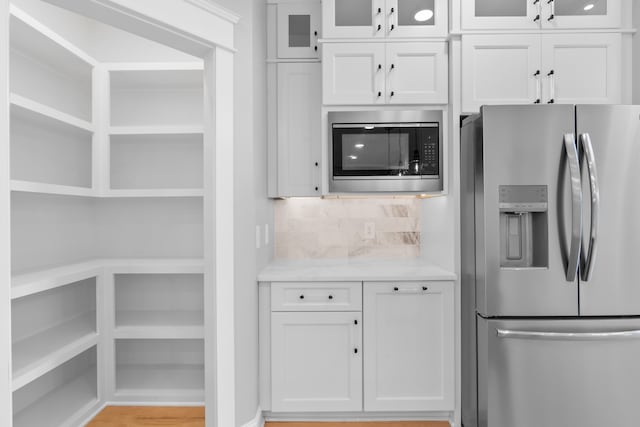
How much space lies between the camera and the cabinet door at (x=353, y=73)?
2.26 metres

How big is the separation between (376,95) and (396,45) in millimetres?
325

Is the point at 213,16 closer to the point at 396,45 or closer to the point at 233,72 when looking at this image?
the point at 233,72

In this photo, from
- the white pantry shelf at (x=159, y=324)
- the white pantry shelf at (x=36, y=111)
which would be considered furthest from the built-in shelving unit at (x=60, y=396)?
the white pantry shelf at (x=36, y=111)

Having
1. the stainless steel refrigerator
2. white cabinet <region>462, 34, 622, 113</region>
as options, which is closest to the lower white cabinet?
the stainless steel refrigerator

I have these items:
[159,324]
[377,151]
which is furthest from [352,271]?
[159,324]

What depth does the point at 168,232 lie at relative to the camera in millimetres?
2602

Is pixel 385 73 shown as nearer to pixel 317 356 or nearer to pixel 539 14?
pixel 539 14

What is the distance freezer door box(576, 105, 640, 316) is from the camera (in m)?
1.86

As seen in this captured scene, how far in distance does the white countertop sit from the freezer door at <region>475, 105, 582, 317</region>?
33 centimetres

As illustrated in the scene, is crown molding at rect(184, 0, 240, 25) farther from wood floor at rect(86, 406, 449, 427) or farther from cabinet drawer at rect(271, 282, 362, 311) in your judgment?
wood floor at rect(86, 406, 449, 427)

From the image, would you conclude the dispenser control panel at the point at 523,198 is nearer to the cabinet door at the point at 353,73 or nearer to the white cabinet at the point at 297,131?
the cabinet door at the point at 353,73

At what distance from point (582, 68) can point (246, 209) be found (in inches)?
83.7

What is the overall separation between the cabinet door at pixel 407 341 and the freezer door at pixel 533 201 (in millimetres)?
331

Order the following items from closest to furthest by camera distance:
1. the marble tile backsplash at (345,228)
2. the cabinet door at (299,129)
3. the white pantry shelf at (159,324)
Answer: the white pantry shelf at (159,324)
the cabinet door at (299,129)
the marble tile backsplash at (345,228)
